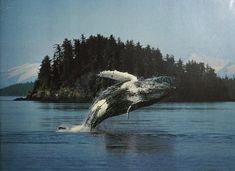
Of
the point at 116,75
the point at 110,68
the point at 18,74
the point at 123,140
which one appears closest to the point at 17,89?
the point at 18,74

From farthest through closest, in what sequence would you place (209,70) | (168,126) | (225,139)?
1. (168,126)
2. (209,70)
3. (225,139)

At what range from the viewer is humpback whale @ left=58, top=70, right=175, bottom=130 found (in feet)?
27.2

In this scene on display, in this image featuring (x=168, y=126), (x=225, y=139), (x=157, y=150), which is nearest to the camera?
(x=157, y=150)

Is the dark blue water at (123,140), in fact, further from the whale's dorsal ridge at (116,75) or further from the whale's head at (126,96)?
the whale's dorsal ridge at (116,75)

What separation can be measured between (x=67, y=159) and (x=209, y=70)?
2.76 metres

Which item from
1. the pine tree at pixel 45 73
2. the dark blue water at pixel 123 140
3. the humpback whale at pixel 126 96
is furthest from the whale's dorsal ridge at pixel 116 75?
the pine tree at pixel 45 73

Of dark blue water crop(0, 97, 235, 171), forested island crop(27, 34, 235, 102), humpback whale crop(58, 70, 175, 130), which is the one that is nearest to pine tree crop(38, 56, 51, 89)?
forested island crop(27, 34, 235, 102)

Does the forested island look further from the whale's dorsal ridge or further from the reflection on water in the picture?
the reflection on water

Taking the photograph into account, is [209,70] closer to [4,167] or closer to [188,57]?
[188,57]

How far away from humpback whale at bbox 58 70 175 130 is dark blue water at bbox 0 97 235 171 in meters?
0.20

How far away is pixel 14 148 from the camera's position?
7.14m

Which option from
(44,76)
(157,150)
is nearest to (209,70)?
(157,150)

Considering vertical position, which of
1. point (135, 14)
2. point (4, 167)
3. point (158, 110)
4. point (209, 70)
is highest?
point (135, 14)

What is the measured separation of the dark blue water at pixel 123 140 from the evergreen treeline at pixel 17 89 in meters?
0.11
